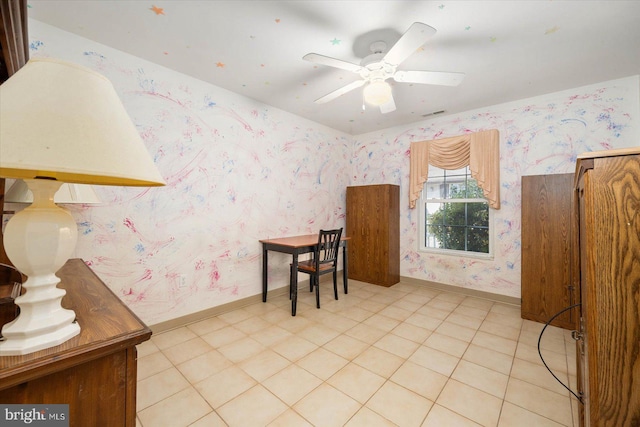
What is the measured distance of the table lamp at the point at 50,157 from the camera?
1.73 ft

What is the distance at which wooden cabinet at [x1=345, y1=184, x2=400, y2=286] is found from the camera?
3.92 metres

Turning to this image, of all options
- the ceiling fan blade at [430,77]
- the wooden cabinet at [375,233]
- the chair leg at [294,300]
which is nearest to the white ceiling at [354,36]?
the ceiling fan blade at [430,77]

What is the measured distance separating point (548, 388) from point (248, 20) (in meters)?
3.34

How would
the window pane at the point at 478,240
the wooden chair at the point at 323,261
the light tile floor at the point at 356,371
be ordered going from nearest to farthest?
the light tile floor at the point at 356,371, the wooden chair at the point at 323,261, the window pane at the point at 478,240

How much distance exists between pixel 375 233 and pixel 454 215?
1.20 m

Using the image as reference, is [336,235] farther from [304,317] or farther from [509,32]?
[509,32]

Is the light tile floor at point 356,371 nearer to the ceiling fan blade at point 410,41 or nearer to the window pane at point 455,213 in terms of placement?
the window pane at point 455,213

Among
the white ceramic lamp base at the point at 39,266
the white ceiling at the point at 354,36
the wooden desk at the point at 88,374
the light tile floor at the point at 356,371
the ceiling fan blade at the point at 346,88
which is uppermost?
the white ceiling at the point at 354,36

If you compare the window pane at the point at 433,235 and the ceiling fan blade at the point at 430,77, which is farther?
the window pane at the point at 433,235

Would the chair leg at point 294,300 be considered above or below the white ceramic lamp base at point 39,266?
below

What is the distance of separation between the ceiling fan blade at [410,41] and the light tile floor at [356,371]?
227cm

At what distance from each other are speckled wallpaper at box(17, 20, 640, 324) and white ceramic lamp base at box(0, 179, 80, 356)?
1765 mm

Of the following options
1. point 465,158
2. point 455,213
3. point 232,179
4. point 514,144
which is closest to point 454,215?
point 455,213

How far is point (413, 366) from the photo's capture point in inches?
78.4
